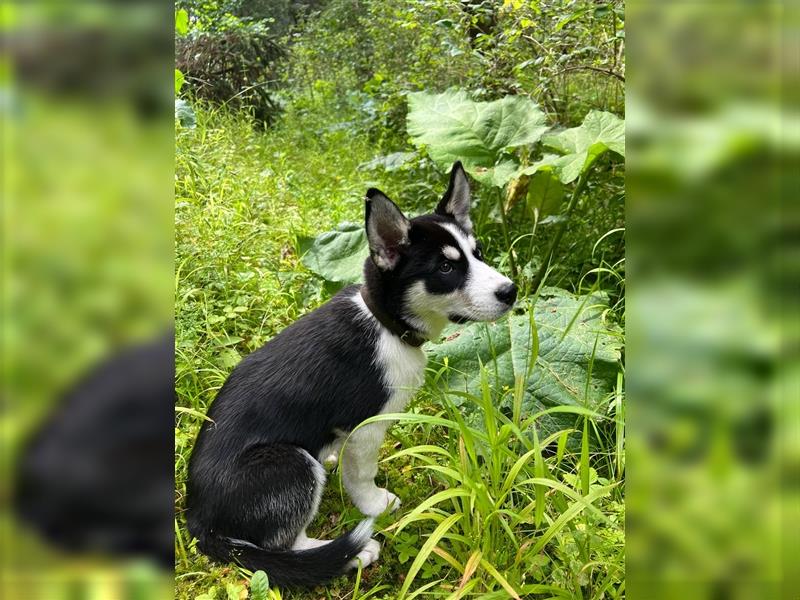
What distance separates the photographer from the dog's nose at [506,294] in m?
2.10

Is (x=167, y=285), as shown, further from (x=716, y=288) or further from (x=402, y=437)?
(x=402, y=437)

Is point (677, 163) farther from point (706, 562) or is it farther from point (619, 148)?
point (619, 148)

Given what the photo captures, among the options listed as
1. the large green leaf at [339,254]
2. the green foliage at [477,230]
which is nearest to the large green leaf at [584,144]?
the green foliage at [477,230]

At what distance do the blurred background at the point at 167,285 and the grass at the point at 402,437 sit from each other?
114 cm

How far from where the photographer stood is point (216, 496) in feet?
6.15

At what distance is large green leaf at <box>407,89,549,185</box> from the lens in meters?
2.96

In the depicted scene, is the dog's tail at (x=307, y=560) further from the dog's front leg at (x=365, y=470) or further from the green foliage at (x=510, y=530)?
the dog's front leg at (x=365, y=470)

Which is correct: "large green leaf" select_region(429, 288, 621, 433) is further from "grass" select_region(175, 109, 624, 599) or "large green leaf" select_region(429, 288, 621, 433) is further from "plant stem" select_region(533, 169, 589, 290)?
"plant stem" select_region(533, 169, 589, 290)

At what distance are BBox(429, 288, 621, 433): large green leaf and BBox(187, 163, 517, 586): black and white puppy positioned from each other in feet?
0.84

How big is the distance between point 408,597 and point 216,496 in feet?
2.26

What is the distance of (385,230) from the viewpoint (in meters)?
2.06

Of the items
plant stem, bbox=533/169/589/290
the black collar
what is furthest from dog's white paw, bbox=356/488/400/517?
plant stem, bbox=533/169/589/290

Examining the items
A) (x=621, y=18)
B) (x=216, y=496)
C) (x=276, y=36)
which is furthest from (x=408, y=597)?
(x=276, y=36)

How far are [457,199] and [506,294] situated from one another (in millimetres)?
522
